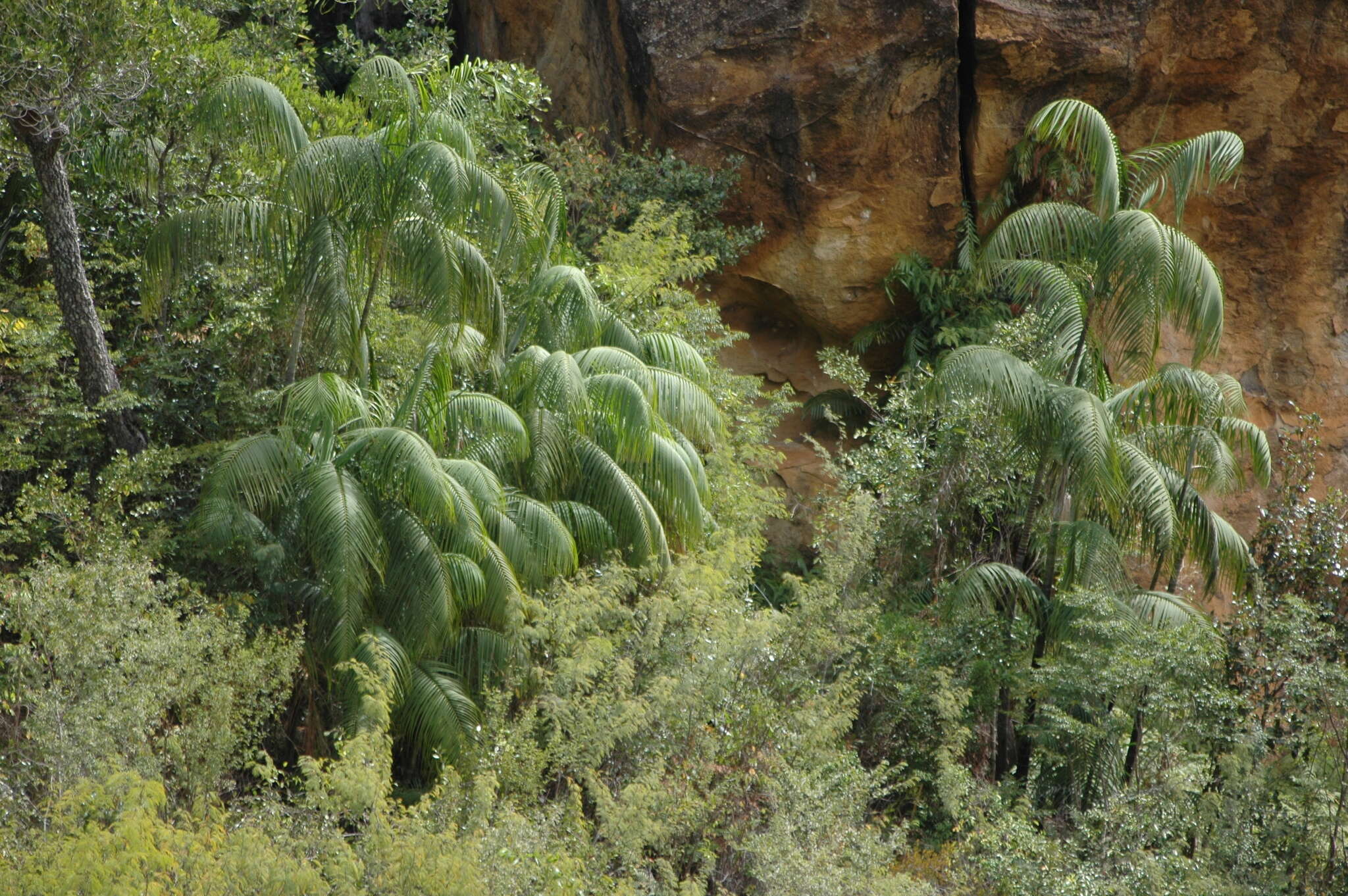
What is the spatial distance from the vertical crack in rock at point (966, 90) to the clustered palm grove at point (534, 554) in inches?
153

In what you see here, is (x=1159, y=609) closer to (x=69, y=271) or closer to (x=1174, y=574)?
(x=1174, y=574)

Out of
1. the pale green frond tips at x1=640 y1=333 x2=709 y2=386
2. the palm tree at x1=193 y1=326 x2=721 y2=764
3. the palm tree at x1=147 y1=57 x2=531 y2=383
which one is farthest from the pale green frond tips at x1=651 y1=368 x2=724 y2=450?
the palm tree at x1=147 y1=57 x2=531 y2=383

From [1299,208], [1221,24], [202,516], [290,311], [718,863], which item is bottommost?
[718,863]

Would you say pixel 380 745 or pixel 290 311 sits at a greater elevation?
pixel 290 311

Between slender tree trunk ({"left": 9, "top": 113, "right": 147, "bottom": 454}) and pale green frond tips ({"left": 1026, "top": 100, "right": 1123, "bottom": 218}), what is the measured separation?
639 cm

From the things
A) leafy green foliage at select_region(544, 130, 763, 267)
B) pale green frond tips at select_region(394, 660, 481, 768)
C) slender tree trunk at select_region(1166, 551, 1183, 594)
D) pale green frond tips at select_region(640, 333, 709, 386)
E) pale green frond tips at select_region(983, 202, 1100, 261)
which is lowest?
pale green frond tips at select_region(394, 660, 481, 768)

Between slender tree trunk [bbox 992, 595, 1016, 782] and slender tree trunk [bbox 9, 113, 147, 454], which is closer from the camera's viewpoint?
slender tree trunk [bbox 9, 113, 147, 454]

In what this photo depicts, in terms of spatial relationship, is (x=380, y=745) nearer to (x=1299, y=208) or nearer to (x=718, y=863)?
(x=718, y=863)

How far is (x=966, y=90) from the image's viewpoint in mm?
14000

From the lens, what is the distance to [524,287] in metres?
10.0

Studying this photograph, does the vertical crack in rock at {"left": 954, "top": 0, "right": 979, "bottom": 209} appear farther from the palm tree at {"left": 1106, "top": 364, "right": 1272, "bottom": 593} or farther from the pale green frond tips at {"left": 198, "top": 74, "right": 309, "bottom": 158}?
the pale green frond tips at {"left": 198, "top": 74, "right": 309, "bottom": 158}

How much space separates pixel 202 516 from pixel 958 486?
18.8 feet

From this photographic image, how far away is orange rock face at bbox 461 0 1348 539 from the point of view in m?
13.5

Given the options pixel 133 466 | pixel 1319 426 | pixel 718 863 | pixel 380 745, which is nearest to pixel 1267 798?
pixel 718 863
